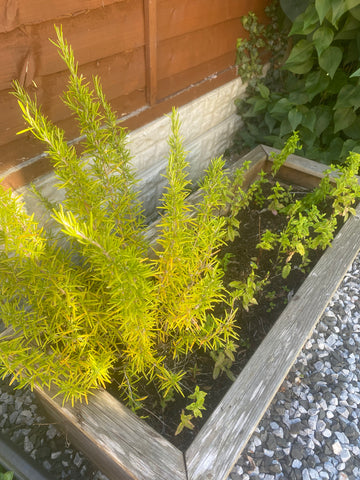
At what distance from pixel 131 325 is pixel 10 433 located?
112 centimetres

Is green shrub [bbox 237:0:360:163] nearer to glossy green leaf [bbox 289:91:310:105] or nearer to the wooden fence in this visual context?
glossy green leaf [bbox 289:91:310:105]

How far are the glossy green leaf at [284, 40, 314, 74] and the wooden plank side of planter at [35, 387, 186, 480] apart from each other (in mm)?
2496

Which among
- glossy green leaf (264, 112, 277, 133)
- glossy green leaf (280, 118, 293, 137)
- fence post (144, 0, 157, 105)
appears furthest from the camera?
glossy green leaf (264, 112, 277, 133)

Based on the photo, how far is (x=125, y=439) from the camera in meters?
1.08

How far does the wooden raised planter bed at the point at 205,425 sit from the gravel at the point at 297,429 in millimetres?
227

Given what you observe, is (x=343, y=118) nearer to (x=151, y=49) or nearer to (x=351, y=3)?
(x=351, y=3)

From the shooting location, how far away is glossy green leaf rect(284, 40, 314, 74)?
2.44 m

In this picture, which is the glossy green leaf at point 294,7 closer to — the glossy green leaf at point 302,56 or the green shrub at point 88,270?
the glossy green leaf at point 302,56

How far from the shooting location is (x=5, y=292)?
1.11 metres

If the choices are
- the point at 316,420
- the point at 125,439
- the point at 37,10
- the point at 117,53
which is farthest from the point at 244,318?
the point at 37,10

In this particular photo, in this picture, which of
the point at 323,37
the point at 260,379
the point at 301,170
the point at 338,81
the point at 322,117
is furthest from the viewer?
the point at 322,117

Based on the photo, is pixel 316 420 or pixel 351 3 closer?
pixel 316 420

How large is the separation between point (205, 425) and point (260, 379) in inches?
10.7

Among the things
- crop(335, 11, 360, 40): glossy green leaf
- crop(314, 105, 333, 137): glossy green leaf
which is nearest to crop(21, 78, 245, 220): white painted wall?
crop(314, 105, 333, 137): glossy green leaf
